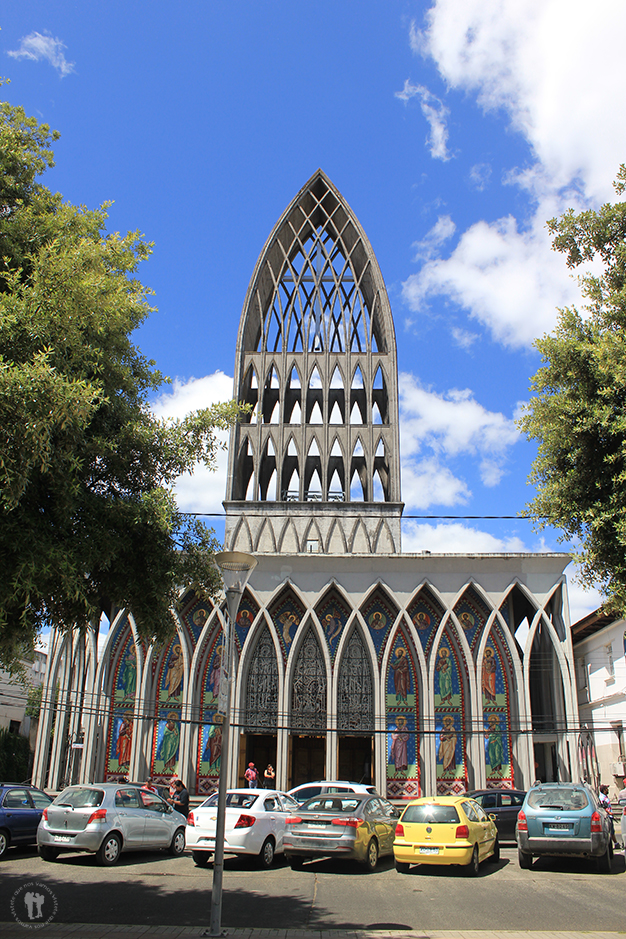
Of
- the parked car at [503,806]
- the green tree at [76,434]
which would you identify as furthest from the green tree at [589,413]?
the parked car at [503,806]

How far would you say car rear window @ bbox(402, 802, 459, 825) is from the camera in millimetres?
11727

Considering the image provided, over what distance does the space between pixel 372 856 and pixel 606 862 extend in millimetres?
4121

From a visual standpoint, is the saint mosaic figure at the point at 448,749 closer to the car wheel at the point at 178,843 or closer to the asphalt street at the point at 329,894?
the asphalt street at the point at 329,894

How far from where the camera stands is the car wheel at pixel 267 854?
12422mm

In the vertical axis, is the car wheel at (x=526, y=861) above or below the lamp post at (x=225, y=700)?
below

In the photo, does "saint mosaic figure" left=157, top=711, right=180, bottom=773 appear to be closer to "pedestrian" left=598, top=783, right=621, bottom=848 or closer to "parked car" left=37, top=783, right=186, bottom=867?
"parked car" left=37, top=783, right=186, bottom=867

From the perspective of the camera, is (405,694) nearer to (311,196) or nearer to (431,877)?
(431,877)

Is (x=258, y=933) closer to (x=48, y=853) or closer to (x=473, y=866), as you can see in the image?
(x=473, y=866)

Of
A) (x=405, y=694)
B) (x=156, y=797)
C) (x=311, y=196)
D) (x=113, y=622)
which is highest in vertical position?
(x=311, y=196)

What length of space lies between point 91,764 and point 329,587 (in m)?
12.1

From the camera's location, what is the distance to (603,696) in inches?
1207

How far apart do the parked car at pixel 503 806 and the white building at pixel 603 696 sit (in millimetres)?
10855

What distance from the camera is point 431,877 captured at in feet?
37.9

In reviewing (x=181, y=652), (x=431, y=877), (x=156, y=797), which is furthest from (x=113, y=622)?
(x=431, y=877)
